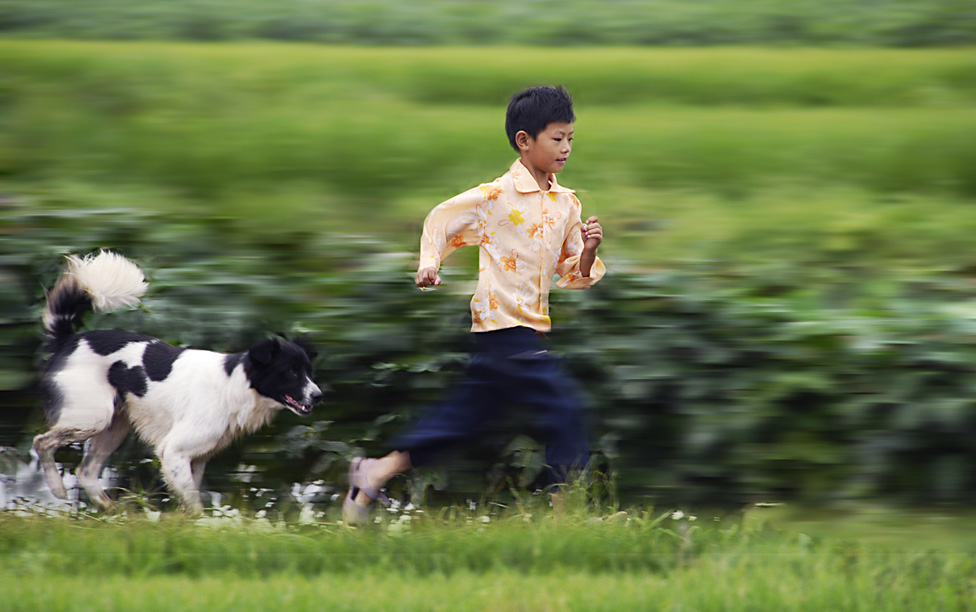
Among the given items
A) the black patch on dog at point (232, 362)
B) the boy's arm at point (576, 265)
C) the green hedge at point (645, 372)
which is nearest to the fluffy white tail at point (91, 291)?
the green hedge at point (645, 372)

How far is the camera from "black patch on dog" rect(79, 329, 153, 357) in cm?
355

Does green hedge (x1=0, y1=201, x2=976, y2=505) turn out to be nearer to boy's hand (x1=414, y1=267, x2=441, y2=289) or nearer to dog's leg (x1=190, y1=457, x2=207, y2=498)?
dog's leg (x1=190, y1=457, x2=207, y2=498)

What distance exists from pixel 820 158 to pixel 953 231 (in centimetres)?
104

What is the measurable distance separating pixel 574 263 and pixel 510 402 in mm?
530

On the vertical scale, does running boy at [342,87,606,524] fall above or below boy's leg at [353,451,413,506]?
above

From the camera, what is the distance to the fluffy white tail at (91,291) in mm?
3621

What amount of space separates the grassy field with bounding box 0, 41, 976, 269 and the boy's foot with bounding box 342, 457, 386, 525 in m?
1.00

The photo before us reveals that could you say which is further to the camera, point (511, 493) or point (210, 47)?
point (210, 47)

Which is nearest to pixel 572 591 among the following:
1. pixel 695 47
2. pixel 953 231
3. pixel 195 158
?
pixel 953 231

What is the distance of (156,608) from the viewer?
306cm

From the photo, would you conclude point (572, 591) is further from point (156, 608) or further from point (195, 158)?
point (195, 158)

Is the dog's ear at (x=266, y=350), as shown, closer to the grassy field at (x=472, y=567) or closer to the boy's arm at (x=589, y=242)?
the grassy field at (x=472, y=567)

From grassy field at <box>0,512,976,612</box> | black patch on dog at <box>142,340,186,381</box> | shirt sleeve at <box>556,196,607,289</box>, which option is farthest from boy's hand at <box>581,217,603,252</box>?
black patch on dog at <box>142,340,186,381</box>

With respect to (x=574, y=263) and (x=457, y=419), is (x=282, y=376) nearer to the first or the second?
(x=457, y=419)
